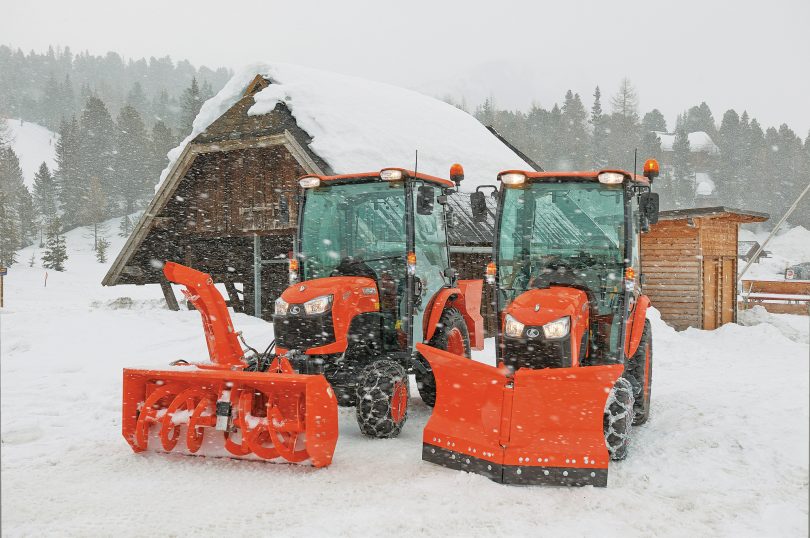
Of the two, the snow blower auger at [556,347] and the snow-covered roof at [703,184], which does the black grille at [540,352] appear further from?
the snow-covered roof at [703,184]

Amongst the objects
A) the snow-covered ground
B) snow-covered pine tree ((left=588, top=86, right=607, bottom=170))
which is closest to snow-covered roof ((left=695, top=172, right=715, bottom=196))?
snow-covered pine tree ((left=588, top=86, right=607, bottom=170))

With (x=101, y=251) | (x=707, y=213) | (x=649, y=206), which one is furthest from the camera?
(x=101, y=251)

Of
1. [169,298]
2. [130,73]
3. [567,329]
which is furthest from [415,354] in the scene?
A: [130,73]

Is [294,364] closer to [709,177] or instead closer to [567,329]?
[567,329]

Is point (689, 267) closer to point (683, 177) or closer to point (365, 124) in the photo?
point (365, 124)

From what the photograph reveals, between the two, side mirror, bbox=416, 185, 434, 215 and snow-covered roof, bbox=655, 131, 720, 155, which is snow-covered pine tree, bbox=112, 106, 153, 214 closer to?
snow-covered roof, bbox=655, 131, 720, 155

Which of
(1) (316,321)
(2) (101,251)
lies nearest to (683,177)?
(2) (101,251)

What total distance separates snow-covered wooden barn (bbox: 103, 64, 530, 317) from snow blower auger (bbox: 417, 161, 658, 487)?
7.00 metres

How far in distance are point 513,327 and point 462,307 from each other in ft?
9.35

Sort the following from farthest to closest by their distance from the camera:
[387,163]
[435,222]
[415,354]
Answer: [387,163], [435,222], [415,354]

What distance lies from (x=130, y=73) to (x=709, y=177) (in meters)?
119

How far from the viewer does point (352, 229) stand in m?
6.63

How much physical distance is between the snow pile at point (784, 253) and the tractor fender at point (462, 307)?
3161 cm

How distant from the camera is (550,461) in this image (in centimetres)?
436
